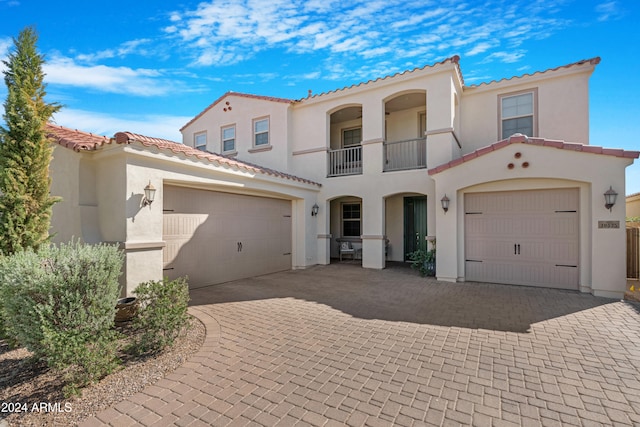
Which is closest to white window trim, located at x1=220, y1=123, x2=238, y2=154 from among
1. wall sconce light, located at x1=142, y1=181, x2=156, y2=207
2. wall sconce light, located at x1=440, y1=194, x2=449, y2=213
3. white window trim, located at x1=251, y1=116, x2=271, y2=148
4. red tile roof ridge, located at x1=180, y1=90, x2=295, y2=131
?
white window trim, located at x1=251, y1=116, x2=271, y2=148

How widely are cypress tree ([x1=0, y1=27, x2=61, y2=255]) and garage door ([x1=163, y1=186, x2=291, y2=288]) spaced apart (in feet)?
7.87

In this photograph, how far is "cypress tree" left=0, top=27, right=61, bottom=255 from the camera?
176 inches

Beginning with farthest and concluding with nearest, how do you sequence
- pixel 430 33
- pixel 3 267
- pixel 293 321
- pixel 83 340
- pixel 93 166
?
1. pixel 430 33
2. pixel 93 166
3. pixel 293 321
4. pixel 3 267
5. pixel 83 340

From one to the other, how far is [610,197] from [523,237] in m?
1.96

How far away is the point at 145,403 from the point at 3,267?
101 inches

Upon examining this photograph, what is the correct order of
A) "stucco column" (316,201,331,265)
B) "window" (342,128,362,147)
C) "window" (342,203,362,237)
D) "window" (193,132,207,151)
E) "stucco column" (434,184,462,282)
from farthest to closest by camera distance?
"window" (193,132,207,151), "window" (342,203,362,237), "window" (342,128,362,147), "stucco column" (316,201,331,265), "stucco column" (434,184,462,282)

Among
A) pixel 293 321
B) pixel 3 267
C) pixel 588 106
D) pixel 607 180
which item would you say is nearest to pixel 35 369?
pixel 3 267

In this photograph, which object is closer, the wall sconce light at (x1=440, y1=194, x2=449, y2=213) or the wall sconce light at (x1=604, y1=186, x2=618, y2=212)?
the wall sconce light at (x1=604, y1=186, x2=618, y2=212)

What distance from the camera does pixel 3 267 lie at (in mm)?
3559

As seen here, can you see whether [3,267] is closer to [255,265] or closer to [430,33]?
[255,265]

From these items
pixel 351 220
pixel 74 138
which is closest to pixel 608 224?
pixel 351 220

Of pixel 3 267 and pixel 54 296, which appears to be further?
pixel 3 267

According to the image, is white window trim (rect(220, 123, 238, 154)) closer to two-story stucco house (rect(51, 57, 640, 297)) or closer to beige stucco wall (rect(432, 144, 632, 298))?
two-story stucco house (rect(51, 57, 640, 297))

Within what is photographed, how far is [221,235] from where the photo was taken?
8.41 m
